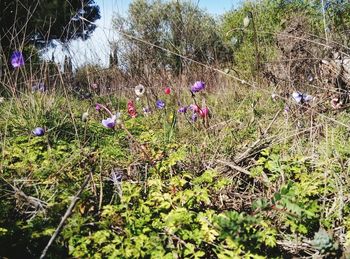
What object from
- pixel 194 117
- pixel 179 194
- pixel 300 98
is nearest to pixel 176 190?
pixel 179 194

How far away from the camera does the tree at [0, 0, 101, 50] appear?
266 cm

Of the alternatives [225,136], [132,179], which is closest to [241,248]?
[132,179]

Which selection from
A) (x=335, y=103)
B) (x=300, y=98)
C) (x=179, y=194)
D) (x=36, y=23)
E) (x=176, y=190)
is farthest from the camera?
(x=36, y=23)

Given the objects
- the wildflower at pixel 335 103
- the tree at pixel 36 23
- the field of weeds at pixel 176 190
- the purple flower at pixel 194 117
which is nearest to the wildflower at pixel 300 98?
the field of weeds at pixel 176 190

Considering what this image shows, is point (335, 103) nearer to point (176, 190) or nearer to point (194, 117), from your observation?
point (194, 117)

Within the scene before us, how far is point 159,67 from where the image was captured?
3377mm

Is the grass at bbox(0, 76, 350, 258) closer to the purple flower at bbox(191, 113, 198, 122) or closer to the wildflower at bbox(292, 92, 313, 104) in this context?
the wildflower at bbox(292, 92, 313, 104)

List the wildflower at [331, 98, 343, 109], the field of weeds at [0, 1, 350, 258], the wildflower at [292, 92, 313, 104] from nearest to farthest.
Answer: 1. the field of weeds at [0, 1, 350, 258]
2. the wildflower at [292, 92, 313, 104]
3. the wildflower at [331, 98, 343, 109]

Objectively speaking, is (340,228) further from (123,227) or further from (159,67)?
(159,67)

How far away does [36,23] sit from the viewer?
3.35 metres

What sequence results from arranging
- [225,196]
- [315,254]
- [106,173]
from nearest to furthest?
[315,254] < [225,196] < [106,173]

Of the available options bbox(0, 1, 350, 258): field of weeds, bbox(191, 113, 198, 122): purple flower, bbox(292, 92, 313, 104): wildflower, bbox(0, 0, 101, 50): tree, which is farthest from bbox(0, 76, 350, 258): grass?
bbox(0, 0, 101, 50): tree

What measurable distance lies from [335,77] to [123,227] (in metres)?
2.24

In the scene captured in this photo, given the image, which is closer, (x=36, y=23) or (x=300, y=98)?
(x=300, y=98)
